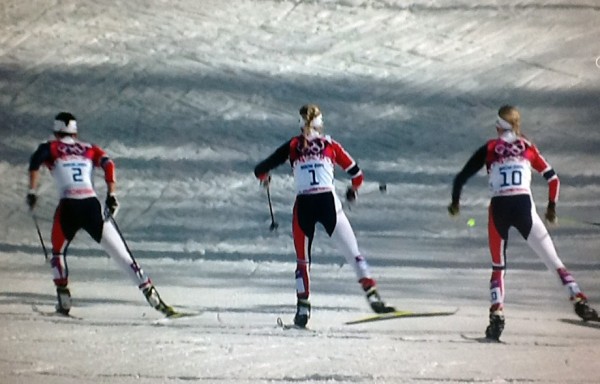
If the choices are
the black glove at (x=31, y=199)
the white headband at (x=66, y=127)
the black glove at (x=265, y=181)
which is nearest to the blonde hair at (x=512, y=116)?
the black glove at (x=265, y=181)

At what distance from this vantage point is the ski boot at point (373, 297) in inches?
103

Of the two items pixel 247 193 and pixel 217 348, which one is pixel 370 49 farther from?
pixel 217 348

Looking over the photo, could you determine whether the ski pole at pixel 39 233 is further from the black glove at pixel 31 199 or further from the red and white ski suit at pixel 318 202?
the red and white ski suit at pixel 318 202

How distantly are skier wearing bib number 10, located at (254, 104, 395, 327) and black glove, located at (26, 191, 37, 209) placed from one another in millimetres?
761

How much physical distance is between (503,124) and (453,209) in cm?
29

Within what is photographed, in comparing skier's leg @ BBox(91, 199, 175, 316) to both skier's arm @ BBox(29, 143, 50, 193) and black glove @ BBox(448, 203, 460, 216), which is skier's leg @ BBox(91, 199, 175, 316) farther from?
black glove @ BBox(448, 203, 460, 216)

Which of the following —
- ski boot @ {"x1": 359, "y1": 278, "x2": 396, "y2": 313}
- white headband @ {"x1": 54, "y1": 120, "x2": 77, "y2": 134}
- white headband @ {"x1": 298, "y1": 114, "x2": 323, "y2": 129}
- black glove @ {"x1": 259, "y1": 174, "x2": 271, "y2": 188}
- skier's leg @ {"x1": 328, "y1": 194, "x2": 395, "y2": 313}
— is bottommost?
ski boot @ {"x1": 359, "y1": 278, "x2": 396, "y2": 313}

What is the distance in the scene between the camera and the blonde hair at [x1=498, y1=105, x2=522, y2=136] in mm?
2609

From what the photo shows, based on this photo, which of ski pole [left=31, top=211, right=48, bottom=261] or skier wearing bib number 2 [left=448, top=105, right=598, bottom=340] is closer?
skier wearing bib number 2 [left=448, top=105, right=598, bottom=340]

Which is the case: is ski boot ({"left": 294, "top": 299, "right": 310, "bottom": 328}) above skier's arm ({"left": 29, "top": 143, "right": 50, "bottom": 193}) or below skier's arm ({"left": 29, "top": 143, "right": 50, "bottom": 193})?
below

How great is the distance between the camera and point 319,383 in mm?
2439

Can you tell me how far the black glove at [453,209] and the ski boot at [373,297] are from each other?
0.31 metres

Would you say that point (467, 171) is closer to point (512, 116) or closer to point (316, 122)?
point (512, 116)

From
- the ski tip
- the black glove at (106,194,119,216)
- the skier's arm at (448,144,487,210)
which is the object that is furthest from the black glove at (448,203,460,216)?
the black glove at (106,194,119,216)
